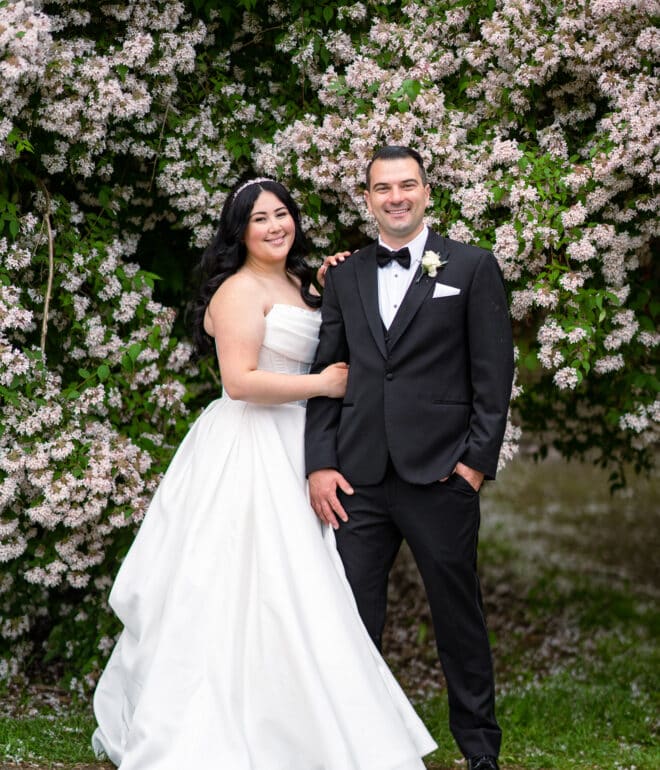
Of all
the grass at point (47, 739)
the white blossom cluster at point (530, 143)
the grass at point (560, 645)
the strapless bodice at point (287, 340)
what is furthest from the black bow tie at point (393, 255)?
the grass at point (47, 739)

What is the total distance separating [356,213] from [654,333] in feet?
4.96

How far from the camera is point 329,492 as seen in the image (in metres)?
3.84

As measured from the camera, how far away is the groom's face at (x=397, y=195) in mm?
3691

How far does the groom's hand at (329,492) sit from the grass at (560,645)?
1314 millimetres

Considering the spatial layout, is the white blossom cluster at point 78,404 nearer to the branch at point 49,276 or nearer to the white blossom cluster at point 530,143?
the branch at point 49,276

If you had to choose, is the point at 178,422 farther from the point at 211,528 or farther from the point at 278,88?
the point at 278,88

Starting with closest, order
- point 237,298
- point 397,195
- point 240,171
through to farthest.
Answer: point 397,195 → point 237,298 → point 240,171

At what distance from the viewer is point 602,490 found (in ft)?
44.8

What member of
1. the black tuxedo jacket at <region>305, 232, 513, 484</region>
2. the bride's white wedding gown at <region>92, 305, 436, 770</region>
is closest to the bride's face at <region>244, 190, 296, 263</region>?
the bride's white wedding gown at <region>92, 305, 436, 770</region>

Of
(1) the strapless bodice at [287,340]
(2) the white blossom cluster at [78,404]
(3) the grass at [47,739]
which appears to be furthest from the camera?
(2) the white blossom cluster at [78,404]

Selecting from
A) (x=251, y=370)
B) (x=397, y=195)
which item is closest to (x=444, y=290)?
(x=397, y=195)

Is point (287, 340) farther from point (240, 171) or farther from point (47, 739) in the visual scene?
point (47, 739)

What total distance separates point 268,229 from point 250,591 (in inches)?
54.7

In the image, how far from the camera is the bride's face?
→ 407 cm
